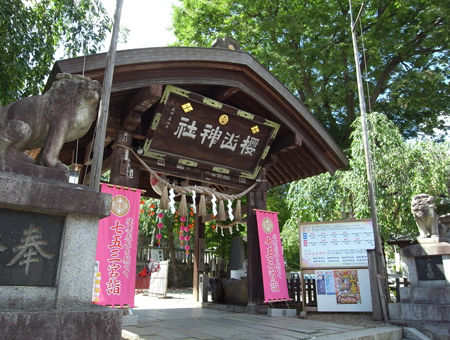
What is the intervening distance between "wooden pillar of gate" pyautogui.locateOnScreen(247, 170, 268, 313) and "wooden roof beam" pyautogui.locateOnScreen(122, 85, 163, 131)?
3.98 m

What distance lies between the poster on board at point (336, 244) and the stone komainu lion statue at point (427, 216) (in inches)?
A: 53.4

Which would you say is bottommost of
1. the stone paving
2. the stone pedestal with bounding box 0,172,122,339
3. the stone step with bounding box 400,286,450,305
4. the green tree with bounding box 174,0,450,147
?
the stone paving

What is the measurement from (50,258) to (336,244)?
7676 millimetres

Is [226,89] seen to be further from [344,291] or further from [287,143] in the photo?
[344,291]

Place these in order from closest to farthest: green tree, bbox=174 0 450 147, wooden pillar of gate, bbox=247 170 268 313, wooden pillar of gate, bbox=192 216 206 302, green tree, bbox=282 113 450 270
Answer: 1. wooden pillar of gate, bbox=247 170 268 313
2. green tree, bbox=282 113 450 270
3. wooden pillar of gate, bbox=192 216 206 302
4. green tree, bbox=174 0 450 147

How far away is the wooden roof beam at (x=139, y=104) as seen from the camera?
21.9 ft

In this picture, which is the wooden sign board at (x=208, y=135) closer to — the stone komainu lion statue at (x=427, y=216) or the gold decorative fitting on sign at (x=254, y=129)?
→ the gold decorative fitting on sign at (x=254, y=129)

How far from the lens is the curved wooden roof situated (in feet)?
20.6

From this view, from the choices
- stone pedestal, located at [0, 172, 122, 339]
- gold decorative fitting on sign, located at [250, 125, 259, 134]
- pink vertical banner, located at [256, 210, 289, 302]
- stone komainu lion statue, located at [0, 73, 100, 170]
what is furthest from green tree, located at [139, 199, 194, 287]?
stone pedestal, located at [0, 172, 122, 339]

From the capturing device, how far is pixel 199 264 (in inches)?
461

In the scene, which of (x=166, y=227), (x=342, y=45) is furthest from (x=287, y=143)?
(x=166, y=227)

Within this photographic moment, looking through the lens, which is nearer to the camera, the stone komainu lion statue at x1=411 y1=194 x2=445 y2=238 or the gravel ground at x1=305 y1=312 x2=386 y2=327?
the gravel ground at x1=305 y1=312 x2=386 y2=327

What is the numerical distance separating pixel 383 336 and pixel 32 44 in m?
8.94

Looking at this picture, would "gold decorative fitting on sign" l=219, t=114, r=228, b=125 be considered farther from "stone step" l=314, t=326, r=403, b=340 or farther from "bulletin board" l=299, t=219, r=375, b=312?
"stone step" l=314, t=326, r=403, b=340
